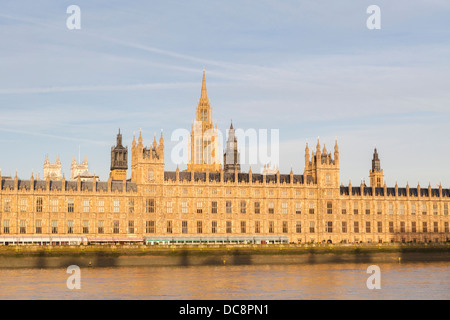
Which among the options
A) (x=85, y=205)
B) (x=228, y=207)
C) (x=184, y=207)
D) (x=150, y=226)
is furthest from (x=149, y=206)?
(x=228, y=207)

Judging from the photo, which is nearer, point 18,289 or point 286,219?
point 18,289

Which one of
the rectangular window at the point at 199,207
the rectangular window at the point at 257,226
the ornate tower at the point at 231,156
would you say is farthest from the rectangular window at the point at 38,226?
the ornate tower at the point at 231,156

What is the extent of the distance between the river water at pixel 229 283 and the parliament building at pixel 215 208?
31252 millimetres

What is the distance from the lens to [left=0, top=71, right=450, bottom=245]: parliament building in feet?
487

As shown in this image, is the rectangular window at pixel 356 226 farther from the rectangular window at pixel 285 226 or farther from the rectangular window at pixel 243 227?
the rectangular window at pixel 243 227

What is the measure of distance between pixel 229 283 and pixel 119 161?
91683mm

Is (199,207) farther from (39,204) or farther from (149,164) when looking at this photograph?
(39,204)

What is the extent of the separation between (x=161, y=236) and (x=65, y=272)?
4280cm

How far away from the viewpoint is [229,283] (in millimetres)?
94250

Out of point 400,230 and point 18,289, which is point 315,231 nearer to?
point 400,230

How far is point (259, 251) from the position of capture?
138 meters

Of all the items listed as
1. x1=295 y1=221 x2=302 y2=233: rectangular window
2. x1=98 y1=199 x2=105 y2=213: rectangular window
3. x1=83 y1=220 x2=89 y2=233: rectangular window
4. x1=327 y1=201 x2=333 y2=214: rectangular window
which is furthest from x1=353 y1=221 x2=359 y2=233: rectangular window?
x1=83 y1=220 x2=89 y2=233: rectangular window

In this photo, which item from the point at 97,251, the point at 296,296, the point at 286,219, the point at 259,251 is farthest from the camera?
the point at 286,219
